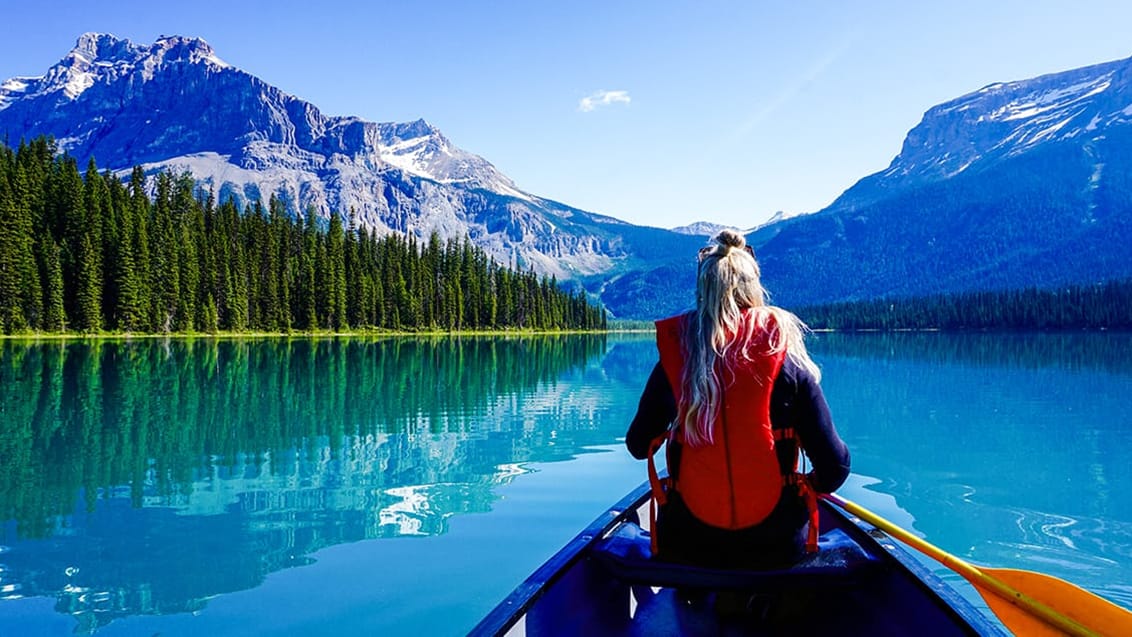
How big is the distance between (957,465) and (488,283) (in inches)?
3918

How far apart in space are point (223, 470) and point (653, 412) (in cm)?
982

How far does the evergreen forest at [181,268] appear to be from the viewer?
180ft

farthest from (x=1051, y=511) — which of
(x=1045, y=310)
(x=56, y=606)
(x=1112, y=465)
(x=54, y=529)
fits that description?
(x=1045, y=310)

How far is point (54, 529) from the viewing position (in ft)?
26.2

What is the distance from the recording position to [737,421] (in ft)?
11.6

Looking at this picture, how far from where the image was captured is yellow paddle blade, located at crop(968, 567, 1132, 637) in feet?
11.7

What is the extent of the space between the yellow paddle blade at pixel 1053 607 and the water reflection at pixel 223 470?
6032mm

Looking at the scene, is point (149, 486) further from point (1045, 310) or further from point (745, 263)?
point (1045, 310)

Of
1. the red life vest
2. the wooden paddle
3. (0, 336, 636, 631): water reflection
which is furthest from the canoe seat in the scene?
(0, 336, 636, 631): water reflection

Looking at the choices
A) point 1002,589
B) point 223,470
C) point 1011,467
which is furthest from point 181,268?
point 1002,589

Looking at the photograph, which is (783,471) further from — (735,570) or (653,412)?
(653,412)

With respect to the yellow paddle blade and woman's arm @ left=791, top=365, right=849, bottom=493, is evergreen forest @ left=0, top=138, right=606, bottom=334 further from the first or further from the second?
the yellow paddle blade

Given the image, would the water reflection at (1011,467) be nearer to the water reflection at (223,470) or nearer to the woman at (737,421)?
the woman at (737,421)

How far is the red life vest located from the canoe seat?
0.94 feet
